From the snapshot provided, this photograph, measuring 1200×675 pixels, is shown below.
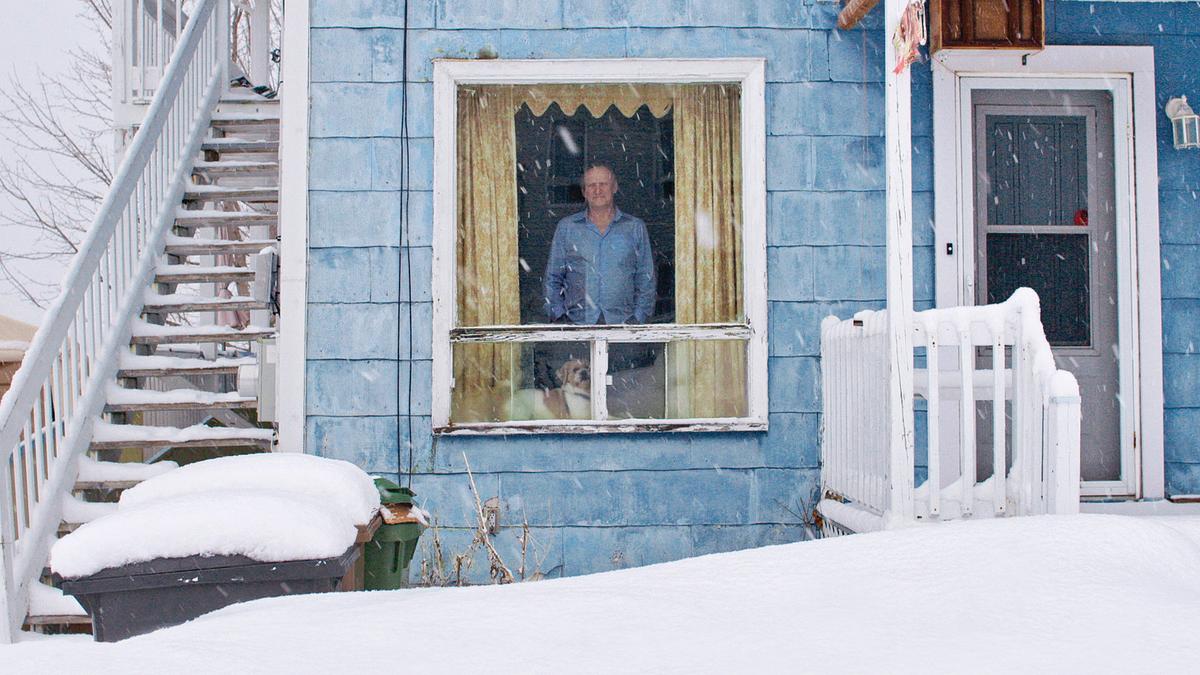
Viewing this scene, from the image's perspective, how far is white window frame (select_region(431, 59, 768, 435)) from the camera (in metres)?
5.32

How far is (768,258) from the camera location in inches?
212

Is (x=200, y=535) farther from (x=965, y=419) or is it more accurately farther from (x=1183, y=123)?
(x=1183, y=123)

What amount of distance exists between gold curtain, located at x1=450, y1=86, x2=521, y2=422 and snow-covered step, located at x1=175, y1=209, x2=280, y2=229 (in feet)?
5.65

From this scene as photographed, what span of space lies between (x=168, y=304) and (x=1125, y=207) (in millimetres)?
5227

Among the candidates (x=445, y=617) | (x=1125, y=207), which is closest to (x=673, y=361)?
(x=1125, y=207)

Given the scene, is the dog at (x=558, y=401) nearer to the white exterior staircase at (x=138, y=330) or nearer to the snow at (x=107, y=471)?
the white exterior staircase at (x=138, y=330)

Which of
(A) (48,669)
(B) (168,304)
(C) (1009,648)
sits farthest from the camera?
(B) (168,304)

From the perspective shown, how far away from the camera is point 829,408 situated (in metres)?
5.25

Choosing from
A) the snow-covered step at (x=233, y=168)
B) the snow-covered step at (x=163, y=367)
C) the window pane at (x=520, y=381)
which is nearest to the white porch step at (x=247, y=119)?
the snow-covered step at (x=233, y=168)

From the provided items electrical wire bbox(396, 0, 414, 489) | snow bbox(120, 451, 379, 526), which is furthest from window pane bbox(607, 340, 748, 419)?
snow bbox(120, 451, 379, 526)

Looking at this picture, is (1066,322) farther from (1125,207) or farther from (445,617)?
Result: (445,617)

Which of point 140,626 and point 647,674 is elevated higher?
point 647,674

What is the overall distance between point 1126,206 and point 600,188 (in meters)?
2.68

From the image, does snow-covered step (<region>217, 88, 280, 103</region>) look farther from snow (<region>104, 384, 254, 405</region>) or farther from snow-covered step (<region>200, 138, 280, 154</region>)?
snow (<region>104, 384, 254, 405</region>)
